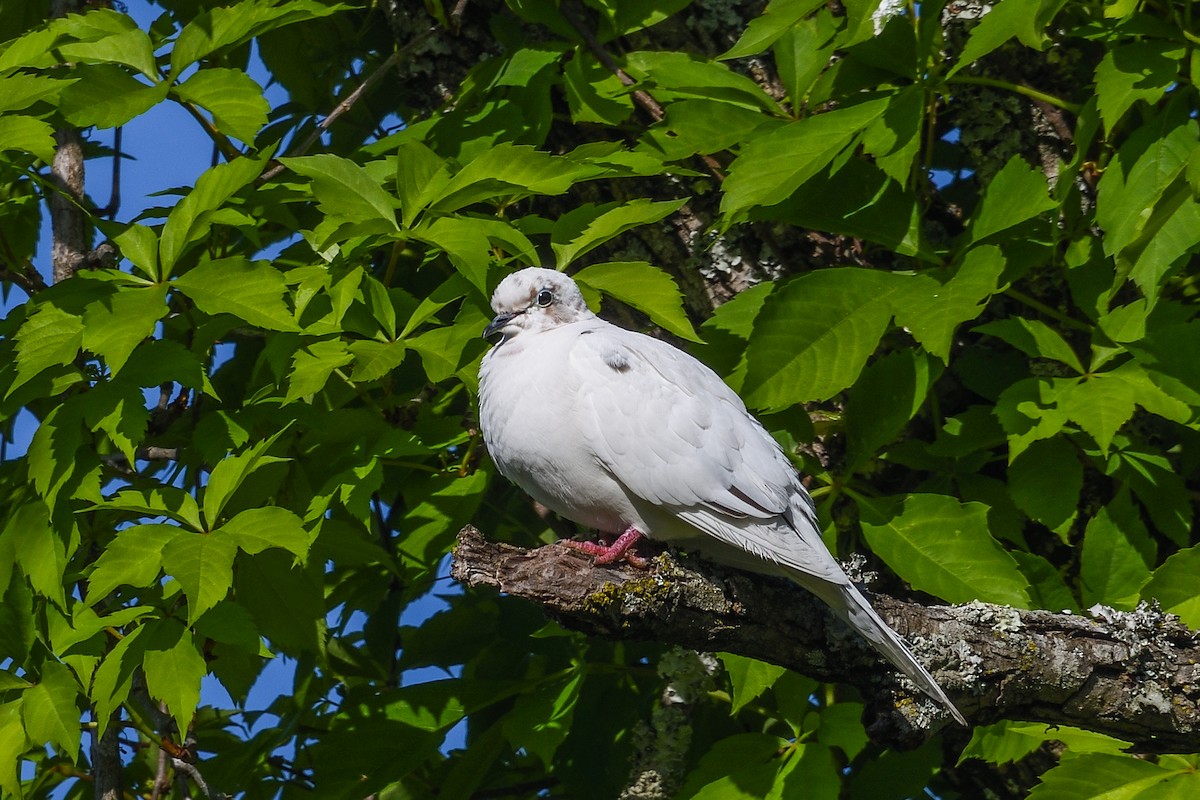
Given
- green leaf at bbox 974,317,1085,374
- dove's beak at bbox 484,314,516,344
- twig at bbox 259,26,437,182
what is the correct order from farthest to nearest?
twig at bbox 259,26,437,182
dove's beak at bbox 484,314,516,344
green leaf at bbox 974,317,1085,374

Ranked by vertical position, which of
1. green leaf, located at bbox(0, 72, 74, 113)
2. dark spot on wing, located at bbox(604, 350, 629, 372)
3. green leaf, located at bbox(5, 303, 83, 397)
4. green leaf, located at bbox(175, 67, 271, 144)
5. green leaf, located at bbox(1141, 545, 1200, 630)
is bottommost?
green leaf, located at bbox(1141, 545, 1200, 630)

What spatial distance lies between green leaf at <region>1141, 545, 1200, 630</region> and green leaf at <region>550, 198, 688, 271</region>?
1.32 metres

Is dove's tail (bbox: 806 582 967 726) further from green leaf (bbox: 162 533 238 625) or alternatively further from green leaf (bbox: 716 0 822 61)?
green leaf (bbox: 162 533 238 625)

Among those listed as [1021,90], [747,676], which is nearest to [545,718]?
[747,676]

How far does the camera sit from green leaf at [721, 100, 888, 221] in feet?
8.84

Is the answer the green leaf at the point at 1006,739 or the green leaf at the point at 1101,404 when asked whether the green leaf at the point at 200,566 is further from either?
the green leaf at the point at 1101,404

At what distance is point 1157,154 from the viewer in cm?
266

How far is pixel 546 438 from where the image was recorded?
2.79 metres

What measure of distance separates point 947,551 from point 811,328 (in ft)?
2.08

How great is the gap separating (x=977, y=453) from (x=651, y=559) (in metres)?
1.25

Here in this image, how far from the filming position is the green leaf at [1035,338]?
2863mm

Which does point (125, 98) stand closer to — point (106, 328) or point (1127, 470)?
point (106, 328)

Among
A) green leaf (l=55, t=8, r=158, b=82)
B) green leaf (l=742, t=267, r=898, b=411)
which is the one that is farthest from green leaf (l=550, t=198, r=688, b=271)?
green leaf (l=55, t=8, r=158, b=82)

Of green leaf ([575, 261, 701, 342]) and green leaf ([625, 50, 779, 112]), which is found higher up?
green leaf ([625, 50, 779, 112])
